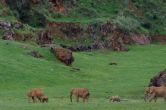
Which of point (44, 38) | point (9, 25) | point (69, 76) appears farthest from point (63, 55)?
point (44, 38)

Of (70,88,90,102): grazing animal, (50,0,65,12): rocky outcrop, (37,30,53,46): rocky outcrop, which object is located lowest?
(37,30,53,46): rocky outcrop

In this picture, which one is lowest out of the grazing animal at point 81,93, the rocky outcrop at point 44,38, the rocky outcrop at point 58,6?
the rocky outcrop at point 44,38

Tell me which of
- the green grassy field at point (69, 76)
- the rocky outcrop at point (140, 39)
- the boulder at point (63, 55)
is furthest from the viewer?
the rocky outcrop at point (140, 39)

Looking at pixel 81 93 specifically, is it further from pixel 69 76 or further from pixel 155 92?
pixel 69 76

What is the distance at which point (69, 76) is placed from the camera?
69125 mm

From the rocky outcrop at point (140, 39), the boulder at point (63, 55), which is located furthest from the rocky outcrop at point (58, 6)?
the boulder at point (63, 55)

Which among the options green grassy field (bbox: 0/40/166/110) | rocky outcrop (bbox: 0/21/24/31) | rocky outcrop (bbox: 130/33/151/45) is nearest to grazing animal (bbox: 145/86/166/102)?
green grassy field (bbox: 0/40/166/110)

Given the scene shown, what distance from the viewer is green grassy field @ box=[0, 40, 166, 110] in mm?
53031

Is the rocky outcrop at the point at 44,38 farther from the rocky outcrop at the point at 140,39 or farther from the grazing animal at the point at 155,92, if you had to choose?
the grazing animal at the point at 155,92

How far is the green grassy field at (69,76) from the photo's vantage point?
53.0 metres

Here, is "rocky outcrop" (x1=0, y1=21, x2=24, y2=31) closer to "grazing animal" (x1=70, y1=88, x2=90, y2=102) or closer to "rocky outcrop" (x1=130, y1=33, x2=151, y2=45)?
"rocky outcrop" (x1=130, y1=33, x2=151, y2=45)

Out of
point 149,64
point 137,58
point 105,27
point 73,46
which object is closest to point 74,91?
point 149,64

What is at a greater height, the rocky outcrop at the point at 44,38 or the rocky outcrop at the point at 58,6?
the rocky outcrop at the point at 58,6

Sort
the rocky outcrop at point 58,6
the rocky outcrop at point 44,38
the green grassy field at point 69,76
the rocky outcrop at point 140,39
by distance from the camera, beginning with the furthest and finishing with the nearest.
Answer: the rocky outcrop at point 140,39, the rocky outcrop at point 58,6, the rocky outcrop at point 44,38, the green grassy field at point 69,76
